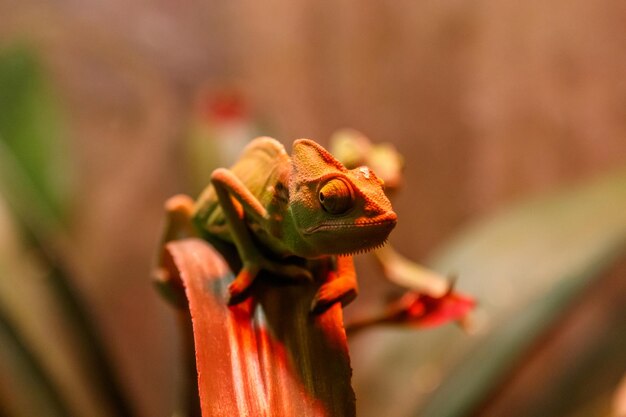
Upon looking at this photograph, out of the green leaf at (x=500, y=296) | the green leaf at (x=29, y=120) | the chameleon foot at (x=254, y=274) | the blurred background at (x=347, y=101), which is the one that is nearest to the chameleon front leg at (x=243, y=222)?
the chameleon foot at (x=254, y=274)

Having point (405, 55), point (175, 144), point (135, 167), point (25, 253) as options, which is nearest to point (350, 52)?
point (405, 55)

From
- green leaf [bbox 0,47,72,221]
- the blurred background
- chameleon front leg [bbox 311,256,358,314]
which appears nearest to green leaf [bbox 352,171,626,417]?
chameleon front leg [bbox 311,256,358,314]

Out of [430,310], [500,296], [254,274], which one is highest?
[254,274]

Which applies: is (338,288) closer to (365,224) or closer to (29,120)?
(365,224)

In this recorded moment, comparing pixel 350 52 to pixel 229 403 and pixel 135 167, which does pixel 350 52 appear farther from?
pixel 229 403

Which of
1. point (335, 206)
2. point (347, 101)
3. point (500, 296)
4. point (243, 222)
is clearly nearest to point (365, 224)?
point (335, 206)

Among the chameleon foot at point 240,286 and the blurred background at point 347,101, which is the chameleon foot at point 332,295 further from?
the blurred background at point 347,101
